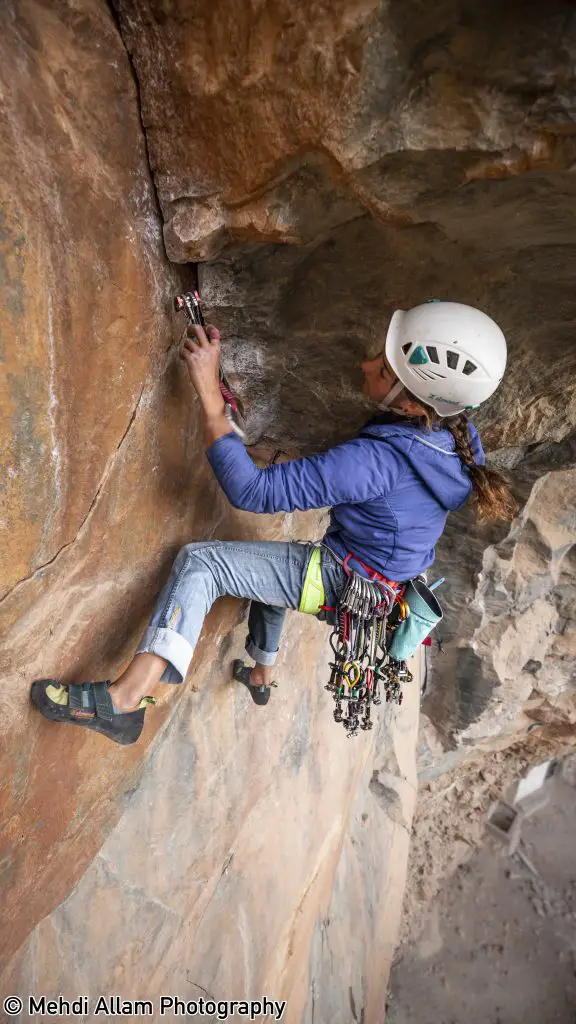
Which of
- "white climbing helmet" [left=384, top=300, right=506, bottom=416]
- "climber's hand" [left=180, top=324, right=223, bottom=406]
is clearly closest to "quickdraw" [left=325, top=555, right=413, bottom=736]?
"white climbing helmet" [left=384, top=300, right=506, bottom=416]

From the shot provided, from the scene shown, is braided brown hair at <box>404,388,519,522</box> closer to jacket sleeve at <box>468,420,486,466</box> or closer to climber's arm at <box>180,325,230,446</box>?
jacket sleeve at <box>468,420,486,466</box>

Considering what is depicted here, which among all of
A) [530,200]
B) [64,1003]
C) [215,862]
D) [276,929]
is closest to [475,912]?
[276,929]

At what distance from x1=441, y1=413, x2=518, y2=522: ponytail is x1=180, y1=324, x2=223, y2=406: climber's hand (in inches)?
34.7

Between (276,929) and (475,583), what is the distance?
276cm

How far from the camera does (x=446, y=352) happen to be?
6.08 ft

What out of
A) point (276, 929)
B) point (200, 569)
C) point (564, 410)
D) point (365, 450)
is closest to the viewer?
point (365, 450)

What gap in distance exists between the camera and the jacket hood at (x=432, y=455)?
2.04 metres

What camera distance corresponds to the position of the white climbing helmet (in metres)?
1.83

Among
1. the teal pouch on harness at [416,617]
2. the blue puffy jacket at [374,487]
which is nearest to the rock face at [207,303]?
the blue puffy jacket at [374,487]

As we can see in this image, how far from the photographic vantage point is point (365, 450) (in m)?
1.98

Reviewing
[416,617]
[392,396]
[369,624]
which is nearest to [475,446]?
[392,396]

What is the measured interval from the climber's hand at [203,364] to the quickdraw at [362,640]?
840 mm

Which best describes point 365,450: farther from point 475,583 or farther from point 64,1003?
point 475,583

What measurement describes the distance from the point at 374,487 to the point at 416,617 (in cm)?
66
